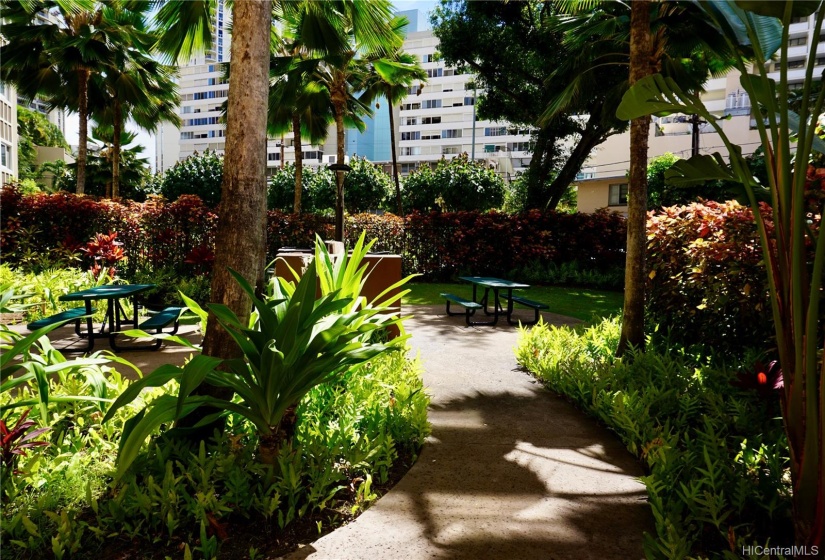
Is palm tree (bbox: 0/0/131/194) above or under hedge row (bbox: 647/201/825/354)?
above

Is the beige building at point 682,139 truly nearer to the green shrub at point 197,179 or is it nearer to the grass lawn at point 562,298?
the grass lawn at point 562,298

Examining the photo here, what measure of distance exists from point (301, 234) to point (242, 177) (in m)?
11.4

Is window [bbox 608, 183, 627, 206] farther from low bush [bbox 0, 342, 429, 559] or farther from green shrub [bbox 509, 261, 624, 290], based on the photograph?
low bush [bbox 0, 342, 429, 559]

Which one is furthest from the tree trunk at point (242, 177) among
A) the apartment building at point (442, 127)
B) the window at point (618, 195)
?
the apartment building at point (442, 127)

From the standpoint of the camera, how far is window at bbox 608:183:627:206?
30.9 meters

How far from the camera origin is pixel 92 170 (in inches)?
1126

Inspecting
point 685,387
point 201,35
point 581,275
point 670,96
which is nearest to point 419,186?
point 581,275

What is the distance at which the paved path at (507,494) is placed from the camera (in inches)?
105

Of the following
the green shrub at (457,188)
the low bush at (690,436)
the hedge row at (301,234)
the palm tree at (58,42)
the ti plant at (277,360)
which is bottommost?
the low bush at (690,436)

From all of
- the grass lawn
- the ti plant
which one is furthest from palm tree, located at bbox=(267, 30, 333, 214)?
the ti plant

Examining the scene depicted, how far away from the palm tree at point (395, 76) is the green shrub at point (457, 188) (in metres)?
2.08

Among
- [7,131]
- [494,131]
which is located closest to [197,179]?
[7,131]

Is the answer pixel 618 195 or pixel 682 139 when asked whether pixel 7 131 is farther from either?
pixel 682 139

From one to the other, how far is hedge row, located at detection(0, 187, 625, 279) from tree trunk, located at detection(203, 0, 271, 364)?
8.10 m
